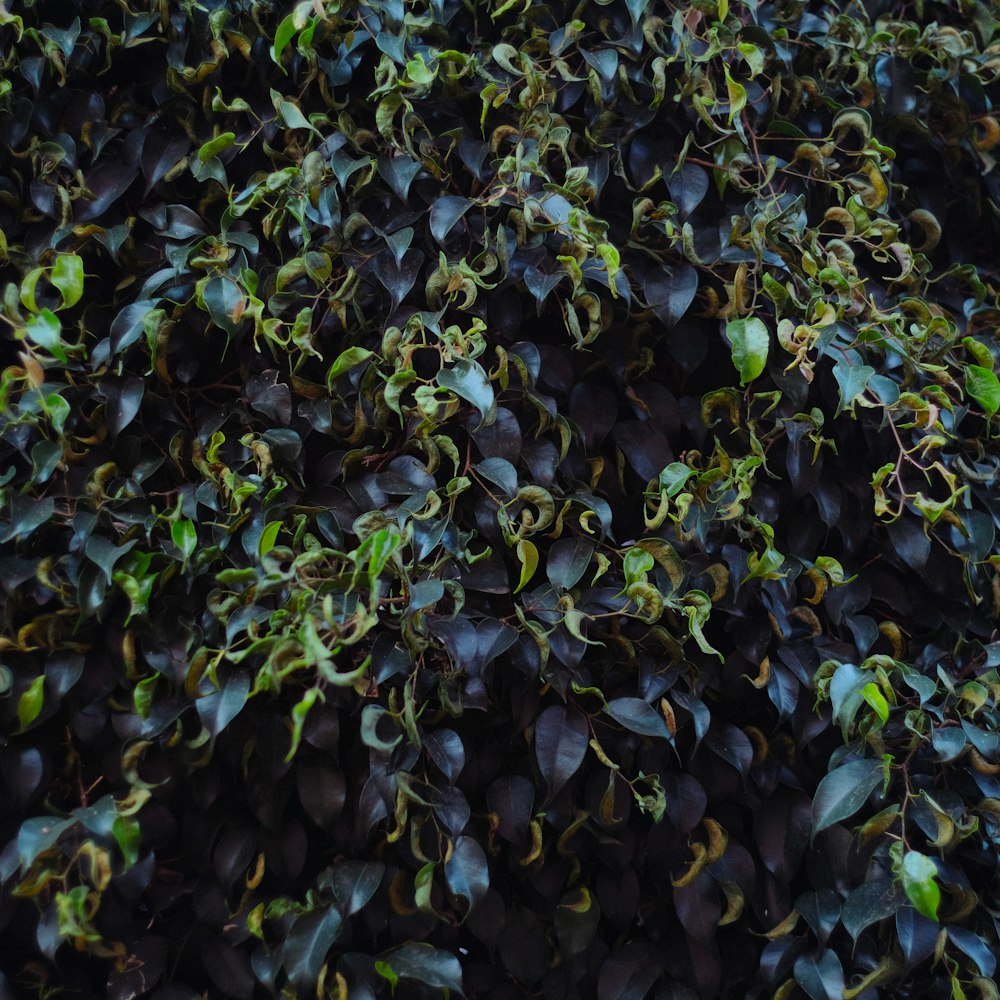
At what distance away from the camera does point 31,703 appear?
0.96m

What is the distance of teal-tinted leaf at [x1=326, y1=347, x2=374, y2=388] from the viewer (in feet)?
3.60

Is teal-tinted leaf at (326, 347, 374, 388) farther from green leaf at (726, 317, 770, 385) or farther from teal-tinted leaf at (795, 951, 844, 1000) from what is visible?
teal-tinted leaf at (795, 951, 844, 1000)

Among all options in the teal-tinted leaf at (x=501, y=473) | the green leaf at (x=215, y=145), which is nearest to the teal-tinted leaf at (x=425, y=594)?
the teal-tinted leaf at (x=501, y=473)

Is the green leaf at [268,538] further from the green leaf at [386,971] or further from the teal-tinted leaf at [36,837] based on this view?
the green leaf at [386,971]

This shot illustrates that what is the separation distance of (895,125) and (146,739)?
1.28 m

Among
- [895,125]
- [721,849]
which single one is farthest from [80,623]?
[895,125]

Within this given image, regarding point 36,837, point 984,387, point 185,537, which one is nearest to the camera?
point 36,837

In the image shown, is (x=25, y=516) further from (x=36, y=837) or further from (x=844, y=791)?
(x=844, y=791)

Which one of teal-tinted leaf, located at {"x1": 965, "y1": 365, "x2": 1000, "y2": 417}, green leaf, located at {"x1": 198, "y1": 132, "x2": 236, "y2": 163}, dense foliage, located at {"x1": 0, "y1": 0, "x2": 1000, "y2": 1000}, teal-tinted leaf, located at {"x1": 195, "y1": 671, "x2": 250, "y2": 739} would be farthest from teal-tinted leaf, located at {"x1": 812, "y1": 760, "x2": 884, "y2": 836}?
green leaf, located at {"x1": 198, "y1": 132, "x2": 236, "y2": 163}

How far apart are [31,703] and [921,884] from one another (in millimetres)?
844

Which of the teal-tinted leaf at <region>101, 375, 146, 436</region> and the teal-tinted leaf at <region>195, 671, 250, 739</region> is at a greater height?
the teal-tinted leaf at <region>101, 375, 146, 436</region>

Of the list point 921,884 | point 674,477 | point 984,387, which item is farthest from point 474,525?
point 984,387

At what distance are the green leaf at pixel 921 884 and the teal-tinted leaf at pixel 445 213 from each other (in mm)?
795

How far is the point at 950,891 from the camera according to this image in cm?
107
